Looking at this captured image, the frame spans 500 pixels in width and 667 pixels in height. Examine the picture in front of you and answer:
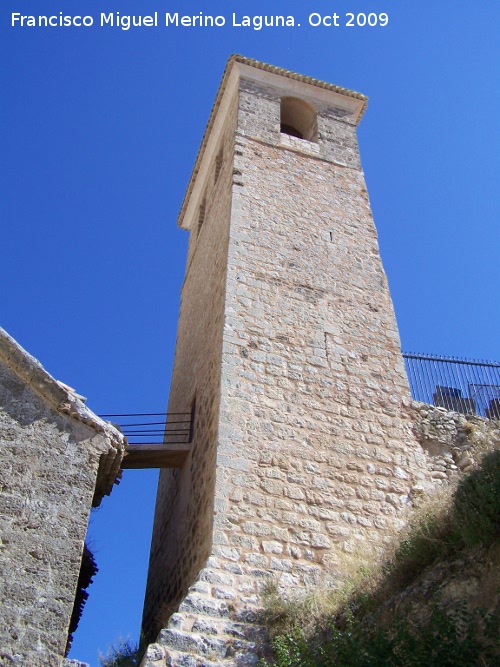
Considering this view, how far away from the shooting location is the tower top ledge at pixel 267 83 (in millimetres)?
12594

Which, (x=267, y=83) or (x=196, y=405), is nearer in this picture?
(x=196, y=405)

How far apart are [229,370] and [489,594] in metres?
4.05

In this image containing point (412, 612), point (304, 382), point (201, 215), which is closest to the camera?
point (412, 612)

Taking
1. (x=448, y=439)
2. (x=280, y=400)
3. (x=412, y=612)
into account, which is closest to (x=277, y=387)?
(x=280, y=400)

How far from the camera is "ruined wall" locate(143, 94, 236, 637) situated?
24.6ft

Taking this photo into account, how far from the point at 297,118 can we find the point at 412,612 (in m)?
10.3

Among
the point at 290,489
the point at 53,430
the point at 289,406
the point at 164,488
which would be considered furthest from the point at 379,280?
the point at 53,430

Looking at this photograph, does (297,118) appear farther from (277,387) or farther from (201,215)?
(277,387)

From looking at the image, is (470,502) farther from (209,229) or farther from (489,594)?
(209,229)

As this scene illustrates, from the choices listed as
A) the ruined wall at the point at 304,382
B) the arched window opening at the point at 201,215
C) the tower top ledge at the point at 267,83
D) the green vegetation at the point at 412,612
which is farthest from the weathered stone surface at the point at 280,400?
the arched window opening at the point at 201,215

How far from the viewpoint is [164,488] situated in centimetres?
1045

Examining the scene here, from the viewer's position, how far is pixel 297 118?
13.2m

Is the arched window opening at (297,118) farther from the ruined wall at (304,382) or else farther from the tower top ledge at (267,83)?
the ruined wall at (304,382)

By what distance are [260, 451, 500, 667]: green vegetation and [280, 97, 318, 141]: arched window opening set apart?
8380 millimetres
